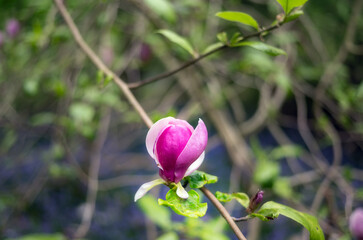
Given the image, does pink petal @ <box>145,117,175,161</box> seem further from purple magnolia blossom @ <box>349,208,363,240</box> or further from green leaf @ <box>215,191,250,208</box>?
purple magnolia blossom @ <box>349,208,363,240</box>

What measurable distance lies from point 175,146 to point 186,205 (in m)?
0.06

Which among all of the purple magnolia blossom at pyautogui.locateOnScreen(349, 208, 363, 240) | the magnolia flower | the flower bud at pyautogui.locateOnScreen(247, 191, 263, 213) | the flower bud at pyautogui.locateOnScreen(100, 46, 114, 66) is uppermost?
the magnolia flower

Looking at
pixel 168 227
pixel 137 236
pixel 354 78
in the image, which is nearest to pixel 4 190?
pixel 137 236

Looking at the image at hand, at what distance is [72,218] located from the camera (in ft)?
4.76

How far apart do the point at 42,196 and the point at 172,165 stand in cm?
139

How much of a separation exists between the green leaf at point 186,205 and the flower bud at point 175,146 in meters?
0.02

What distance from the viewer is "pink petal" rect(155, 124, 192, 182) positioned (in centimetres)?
33

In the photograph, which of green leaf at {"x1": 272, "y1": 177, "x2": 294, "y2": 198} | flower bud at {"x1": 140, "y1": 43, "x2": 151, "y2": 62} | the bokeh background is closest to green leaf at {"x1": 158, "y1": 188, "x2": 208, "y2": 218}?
the bokeh background

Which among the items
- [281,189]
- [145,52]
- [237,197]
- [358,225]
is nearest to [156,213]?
[237,197]

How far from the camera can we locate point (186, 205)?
0.31 m

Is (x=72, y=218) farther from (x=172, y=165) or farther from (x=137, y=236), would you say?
(x=172, y=165)

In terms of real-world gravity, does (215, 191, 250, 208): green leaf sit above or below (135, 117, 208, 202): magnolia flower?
below

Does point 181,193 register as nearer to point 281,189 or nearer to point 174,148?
point 174,148

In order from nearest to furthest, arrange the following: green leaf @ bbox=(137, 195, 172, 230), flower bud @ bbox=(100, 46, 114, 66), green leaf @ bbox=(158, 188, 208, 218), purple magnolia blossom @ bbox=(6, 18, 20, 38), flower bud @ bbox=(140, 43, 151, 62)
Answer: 1. green leaf @ bbox=(158, 188, 208, 218)
2. green leaf @ bbox=(137, 195, 172, 230)
3. purple magnolia blossom @ bbox=(6, 18, 20, 38)
4. flower bud @ bbox=(100, 46, 114, 66)
5. flower bud @ bbox=(140, 43, 151, 62)
